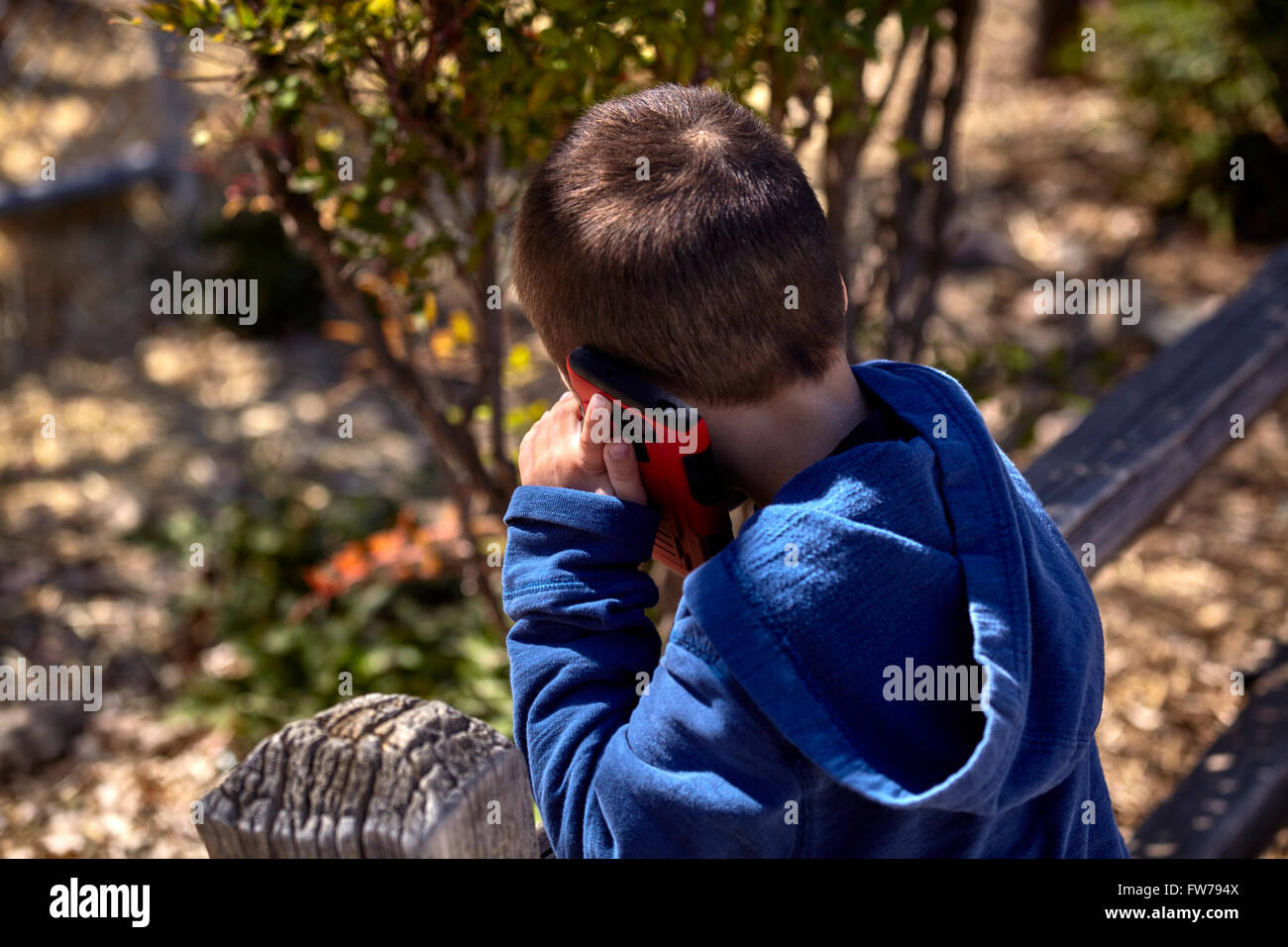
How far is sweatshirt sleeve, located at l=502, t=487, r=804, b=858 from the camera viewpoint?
3.45 ft

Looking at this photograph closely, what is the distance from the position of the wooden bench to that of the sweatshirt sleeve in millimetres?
77

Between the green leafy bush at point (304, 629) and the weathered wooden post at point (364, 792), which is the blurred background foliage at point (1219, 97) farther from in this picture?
the weathered wooden post at point (364, 792)

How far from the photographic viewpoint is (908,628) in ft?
3.52

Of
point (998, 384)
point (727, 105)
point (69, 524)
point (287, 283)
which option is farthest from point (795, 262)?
point (287, 283)

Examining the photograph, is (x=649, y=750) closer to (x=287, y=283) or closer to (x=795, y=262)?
(x=795, y=262)

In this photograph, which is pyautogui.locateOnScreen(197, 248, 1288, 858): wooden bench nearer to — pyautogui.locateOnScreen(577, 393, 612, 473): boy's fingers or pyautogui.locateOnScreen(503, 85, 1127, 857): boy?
pyautogui.locateOnScreen(503, 85, 1127, 857): boy

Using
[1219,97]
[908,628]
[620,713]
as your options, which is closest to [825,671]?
[908,628]

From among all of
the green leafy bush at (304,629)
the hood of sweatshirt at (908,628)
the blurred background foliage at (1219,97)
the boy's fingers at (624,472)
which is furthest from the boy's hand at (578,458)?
the blurred background foliage at (1219,97)

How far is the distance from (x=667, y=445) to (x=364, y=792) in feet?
1.50

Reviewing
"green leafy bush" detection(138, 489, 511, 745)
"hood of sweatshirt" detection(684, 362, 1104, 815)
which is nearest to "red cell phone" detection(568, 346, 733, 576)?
"hood of sweatshirt" detection(684, 362, 1104, 815)

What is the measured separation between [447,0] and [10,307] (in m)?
4.25

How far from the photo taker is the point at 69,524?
3963 mm

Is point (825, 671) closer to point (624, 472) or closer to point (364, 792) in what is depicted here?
point (624, 472)

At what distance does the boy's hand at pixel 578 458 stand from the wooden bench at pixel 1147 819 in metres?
0.30
